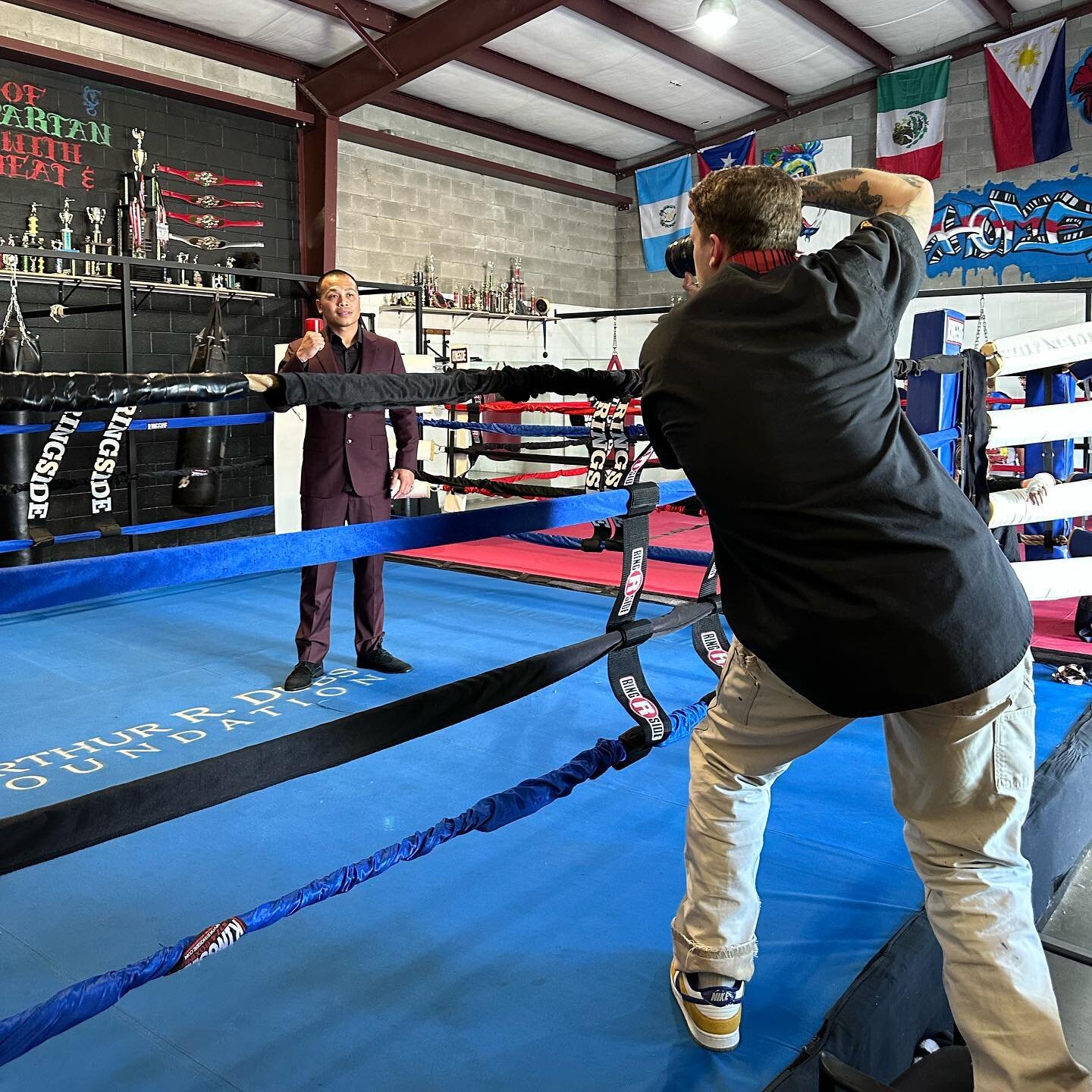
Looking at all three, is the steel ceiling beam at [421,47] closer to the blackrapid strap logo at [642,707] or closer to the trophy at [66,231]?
the trophy at [66,231]

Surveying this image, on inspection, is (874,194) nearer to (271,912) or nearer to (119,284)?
(271,912)

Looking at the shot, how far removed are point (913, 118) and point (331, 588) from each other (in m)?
8.22

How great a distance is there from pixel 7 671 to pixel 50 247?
142 inches

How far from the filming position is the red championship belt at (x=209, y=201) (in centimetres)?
691

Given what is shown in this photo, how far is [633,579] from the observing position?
6.59 ft

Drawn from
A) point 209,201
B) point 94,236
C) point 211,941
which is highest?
point 209,201

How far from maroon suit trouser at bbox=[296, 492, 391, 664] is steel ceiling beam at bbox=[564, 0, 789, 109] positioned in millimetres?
5138

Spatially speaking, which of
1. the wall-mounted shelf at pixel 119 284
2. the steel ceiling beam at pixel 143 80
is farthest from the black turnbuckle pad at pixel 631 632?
the steel ceiling beam at pixel 143 80

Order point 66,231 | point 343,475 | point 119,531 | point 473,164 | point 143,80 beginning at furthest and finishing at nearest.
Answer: point 473,164, point 143,80, point 66,231, point 119,531, point 343,475

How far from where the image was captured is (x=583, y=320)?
1084 cm

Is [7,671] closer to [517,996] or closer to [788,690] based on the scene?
[517,996]

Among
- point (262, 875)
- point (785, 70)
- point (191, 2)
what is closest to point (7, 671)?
point (262, 875)

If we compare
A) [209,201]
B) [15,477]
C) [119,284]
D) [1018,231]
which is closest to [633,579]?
[15,477]

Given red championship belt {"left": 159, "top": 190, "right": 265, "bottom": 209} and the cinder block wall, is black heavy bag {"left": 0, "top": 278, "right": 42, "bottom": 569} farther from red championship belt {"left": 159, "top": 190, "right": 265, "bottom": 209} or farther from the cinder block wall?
the cinder block wall
